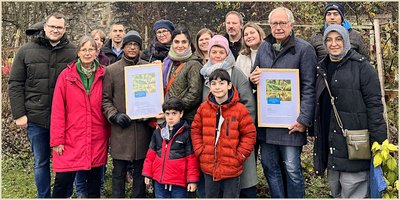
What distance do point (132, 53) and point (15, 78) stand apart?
1.27 m

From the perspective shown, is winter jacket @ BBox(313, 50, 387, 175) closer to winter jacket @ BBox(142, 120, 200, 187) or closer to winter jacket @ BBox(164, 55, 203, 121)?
winter jacket @ BBox(164, 55, 203, 121)

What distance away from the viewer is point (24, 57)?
5023 mm

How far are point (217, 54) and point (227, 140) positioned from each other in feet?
2.83

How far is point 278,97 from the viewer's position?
464 cm

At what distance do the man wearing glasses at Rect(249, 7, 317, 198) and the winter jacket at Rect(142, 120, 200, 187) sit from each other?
2.40ft

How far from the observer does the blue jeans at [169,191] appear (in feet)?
15.4

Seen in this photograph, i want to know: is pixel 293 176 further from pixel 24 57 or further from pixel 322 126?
pixel 24 57

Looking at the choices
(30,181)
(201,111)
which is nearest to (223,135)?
(201,111)

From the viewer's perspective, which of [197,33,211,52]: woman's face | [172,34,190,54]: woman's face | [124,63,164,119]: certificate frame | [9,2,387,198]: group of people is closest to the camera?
[9,2,387,198]: group of people

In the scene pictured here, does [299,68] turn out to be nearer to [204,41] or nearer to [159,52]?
[204,41]

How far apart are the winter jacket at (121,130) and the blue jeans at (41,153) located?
77 centimetres

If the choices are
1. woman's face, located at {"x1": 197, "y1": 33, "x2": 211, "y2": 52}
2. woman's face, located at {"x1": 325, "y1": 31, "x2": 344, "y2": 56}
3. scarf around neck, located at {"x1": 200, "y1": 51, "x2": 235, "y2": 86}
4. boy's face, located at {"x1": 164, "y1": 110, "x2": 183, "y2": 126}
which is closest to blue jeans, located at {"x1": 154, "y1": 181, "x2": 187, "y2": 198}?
boy's face, located at {"x1": 164, "y1": 110, "x2": 183, "y2": 126}

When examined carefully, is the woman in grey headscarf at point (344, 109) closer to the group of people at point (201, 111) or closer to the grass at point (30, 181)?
the group of people at point (201, 111)

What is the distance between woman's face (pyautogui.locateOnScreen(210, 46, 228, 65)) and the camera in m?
4.64
